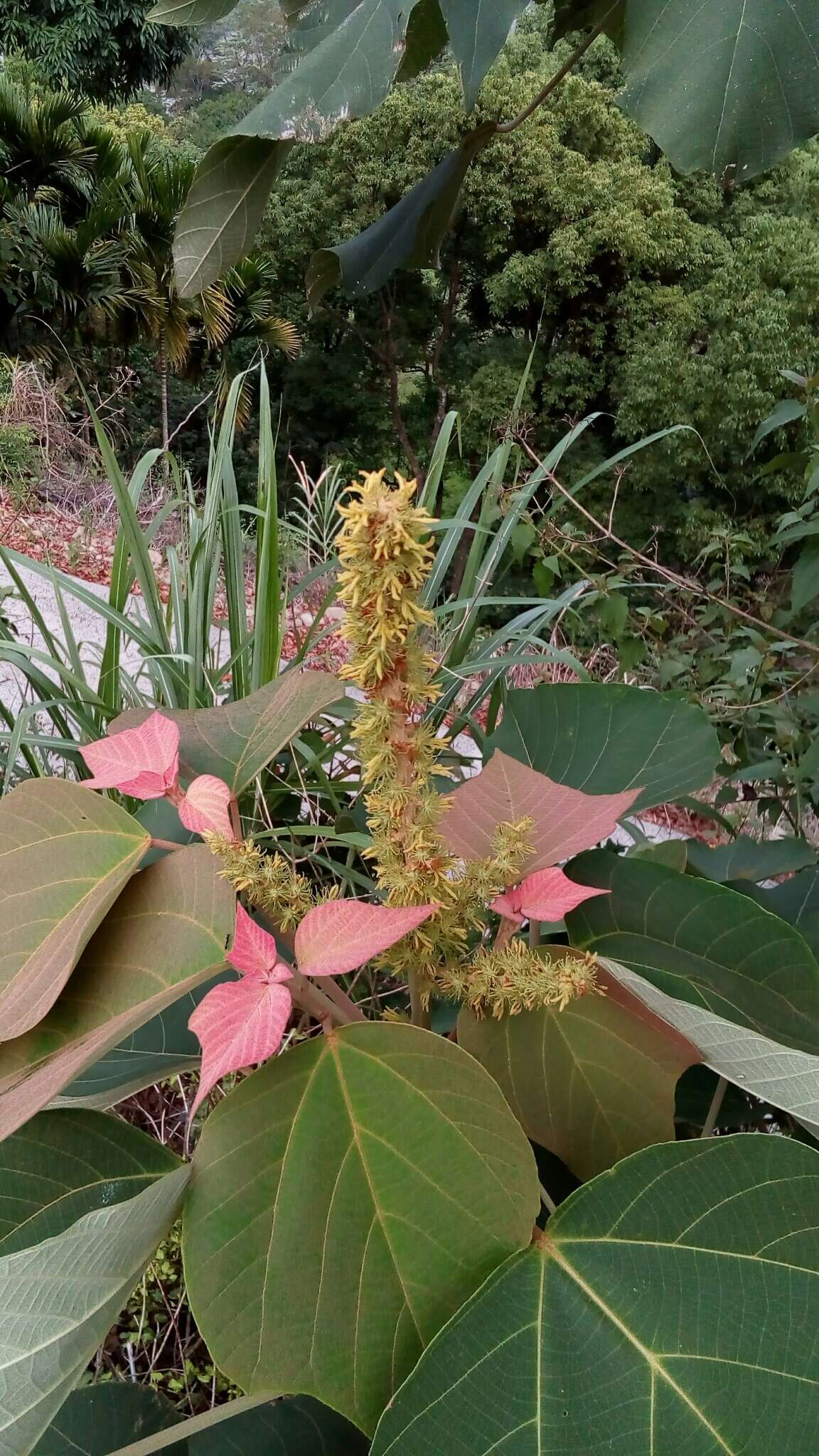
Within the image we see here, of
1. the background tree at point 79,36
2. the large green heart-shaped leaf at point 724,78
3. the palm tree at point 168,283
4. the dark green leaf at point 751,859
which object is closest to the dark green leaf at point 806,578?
the dark green leaf at point 751,859

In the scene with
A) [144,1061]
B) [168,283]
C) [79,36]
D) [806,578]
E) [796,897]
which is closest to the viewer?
[144,1061]

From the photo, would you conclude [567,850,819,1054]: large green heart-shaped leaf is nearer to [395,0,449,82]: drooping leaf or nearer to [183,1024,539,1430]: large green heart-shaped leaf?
[183,1024,539,1430]: large green heart-shaped leaf

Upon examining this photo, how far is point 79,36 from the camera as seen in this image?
10266mm

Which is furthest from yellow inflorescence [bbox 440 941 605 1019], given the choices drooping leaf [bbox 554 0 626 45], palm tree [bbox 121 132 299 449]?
palm tree [bbox 121 132 299 449]

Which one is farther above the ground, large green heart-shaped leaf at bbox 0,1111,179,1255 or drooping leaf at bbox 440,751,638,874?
drooping leaf at bbox 440,751,638,874

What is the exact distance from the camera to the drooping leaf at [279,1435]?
256 millimetres

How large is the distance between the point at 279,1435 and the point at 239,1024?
0.17m

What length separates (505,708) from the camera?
1.36 ft

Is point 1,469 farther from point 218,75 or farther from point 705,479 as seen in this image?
point 218,75

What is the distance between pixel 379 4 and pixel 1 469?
4.81m

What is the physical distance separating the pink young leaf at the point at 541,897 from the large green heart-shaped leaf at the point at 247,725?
0.08 meters

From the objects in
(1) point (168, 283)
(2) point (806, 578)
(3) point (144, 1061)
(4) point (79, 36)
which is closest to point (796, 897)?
(3) point (144, 1061)

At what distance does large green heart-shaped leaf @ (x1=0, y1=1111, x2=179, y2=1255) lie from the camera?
9.8 inches

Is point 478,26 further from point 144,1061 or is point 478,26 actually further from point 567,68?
point 144,1061
